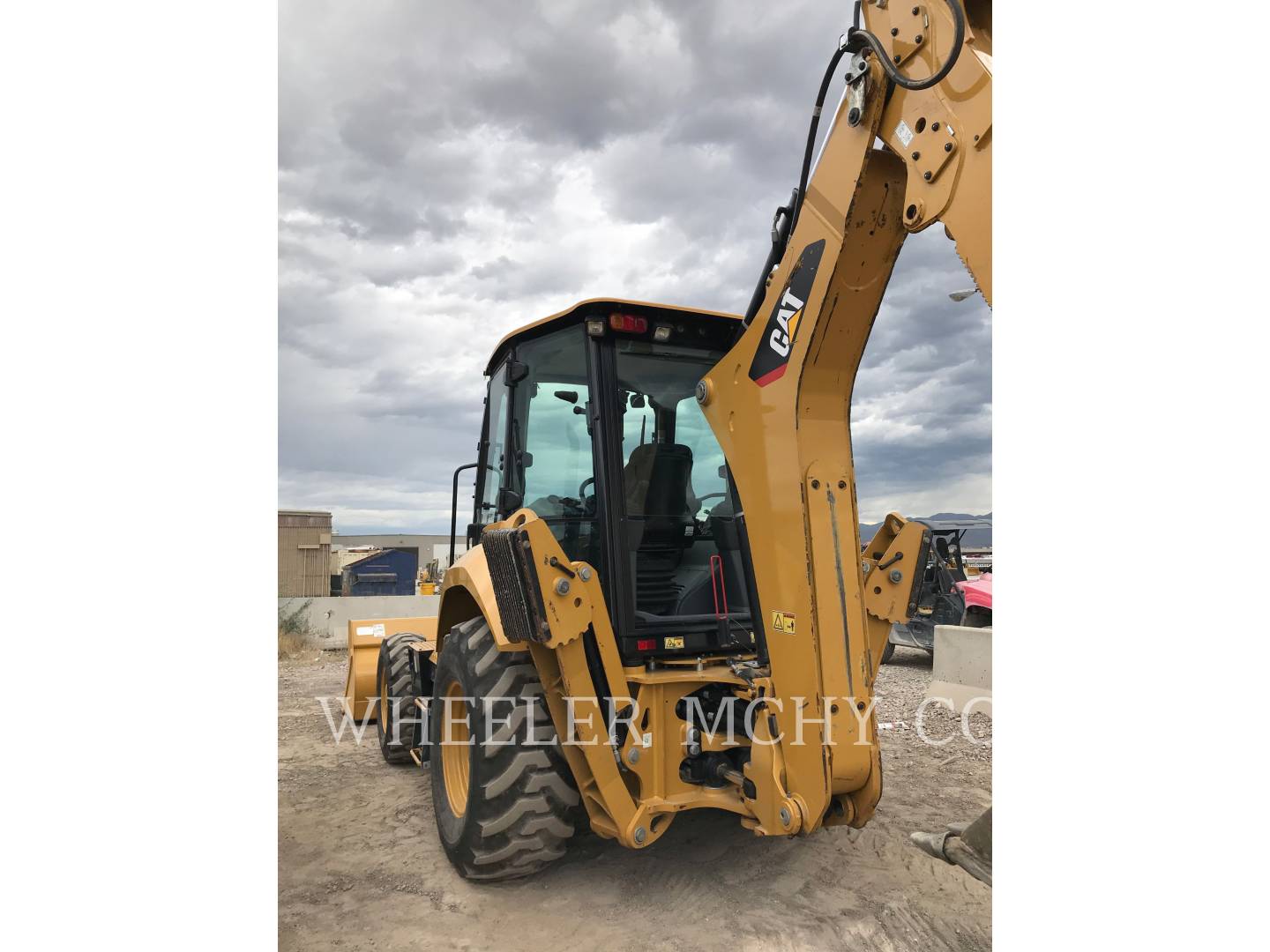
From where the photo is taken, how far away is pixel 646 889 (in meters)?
3.69

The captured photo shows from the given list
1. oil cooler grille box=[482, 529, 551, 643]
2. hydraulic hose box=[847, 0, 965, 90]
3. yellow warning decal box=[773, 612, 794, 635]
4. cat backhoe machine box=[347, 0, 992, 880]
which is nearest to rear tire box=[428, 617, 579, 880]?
cat backhoe machine box=[347, 0, 992, 880]

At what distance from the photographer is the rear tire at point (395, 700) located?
5988mm

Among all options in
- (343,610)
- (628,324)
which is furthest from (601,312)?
(343,610)

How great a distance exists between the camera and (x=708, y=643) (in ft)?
12.7

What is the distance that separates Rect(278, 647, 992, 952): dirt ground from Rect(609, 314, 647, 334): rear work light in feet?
8.75

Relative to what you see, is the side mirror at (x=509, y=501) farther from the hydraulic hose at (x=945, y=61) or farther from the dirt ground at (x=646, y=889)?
the hydraulic hose at (x=945, y=61)

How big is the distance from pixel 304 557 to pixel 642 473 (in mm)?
14319

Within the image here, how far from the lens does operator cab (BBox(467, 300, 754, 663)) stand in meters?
3.88

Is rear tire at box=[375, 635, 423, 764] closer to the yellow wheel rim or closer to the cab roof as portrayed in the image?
the yellow wheel rim

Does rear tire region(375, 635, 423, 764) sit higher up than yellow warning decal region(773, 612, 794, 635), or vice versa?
yellow warning decal region(773, 612, 794, 635)

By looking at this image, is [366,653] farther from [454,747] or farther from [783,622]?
[783,622]

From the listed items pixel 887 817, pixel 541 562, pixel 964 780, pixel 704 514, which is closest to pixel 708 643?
pixel 704 514

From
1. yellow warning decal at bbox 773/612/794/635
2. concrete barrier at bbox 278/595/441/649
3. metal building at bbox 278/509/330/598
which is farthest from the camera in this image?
metal building at bbox 278/509/330/598

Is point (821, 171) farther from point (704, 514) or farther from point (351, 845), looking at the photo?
point (351, 845)
